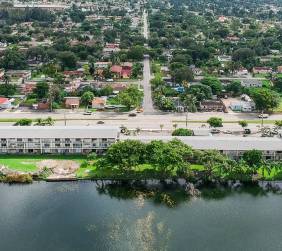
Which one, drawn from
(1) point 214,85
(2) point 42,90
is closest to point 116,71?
(2) point 42,90

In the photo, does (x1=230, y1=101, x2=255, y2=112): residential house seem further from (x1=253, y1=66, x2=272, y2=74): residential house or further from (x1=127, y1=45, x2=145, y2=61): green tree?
(x1=127, y1=45, x2=145, y2=61): green tree

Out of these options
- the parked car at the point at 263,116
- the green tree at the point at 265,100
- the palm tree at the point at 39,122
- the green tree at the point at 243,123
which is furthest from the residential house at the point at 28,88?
the parked car at the point at 263,116

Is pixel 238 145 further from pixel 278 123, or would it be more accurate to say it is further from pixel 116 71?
pixel 116 71

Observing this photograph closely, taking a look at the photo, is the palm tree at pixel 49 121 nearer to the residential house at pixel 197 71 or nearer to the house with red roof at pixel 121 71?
the house with red roof at pixel 121 71

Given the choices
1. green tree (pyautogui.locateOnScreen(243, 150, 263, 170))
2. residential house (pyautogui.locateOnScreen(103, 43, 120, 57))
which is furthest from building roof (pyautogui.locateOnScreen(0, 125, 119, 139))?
residential house (pyautogui.locateOnScreen(103, 43, 120, 57))

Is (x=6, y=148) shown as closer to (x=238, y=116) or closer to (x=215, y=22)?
(x=238, y=116)


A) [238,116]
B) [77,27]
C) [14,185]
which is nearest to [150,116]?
[238,116]
